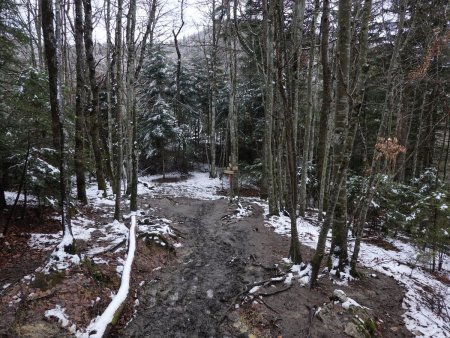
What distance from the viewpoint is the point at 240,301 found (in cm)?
521

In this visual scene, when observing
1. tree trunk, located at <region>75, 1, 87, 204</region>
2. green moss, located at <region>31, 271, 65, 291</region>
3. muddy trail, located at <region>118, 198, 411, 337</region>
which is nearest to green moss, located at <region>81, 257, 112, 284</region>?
green moss, located at <region>31, 271, 65, 291</region>

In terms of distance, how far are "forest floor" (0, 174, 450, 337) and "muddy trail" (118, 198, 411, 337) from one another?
18 mm

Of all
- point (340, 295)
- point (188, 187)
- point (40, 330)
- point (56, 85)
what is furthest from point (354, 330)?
point (188, 187)

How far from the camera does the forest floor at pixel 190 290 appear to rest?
435 cm

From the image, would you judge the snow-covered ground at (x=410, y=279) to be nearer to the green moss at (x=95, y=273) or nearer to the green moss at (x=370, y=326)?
the green moss at (x=370, y=326)

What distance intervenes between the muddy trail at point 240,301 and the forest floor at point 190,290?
0.02 metres

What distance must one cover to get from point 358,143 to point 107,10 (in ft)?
56.8

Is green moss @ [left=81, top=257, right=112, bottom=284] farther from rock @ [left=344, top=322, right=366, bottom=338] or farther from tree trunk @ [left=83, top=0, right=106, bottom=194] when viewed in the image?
tree trunk @ [left=83, top=0, right=106, bottom=194]

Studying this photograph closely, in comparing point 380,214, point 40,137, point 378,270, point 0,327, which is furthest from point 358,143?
point 0,327

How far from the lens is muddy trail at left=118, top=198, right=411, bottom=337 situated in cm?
455

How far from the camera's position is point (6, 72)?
6.97 metres

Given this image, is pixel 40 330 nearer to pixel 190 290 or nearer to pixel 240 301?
pixel 190 290

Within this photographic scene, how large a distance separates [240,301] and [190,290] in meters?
1.00

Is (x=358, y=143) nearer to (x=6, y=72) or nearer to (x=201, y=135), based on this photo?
(x=201, y=135)
